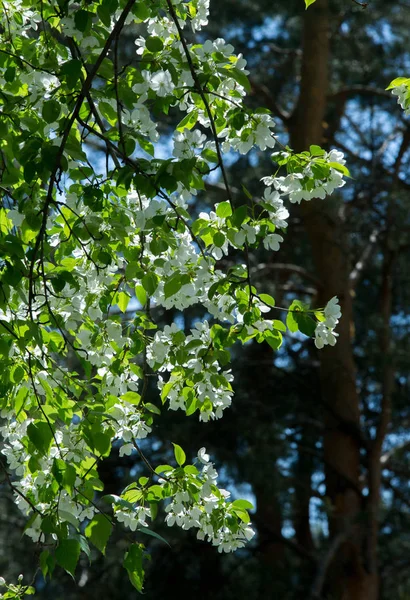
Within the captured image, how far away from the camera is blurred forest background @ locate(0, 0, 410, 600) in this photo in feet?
Answer: 21.8

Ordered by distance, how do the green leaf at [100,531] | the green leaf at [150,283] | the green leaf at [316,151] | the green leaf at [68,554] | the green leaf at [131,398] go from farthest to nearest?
the green leaf at [131,398] → the green leaf at [150,283] → the green leaf at [316,151] → the green leaf at [100,531] → the green leaf at [68,554]

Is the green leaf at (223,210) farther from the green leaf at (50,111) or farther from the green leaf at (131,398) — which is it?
the green leaf at (131,398)

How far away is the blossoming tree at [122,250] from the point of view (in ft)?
6.65

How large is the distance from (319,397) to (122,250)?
5172 millimetres

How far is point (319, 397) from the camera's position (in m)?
7.25

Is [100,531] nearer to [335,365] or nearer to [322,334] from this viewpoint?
[322,334]

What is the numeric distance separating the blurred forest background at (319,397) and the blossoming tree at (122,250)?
382cm

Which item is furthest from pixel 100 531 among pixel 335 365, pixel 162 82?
pixel 335 365

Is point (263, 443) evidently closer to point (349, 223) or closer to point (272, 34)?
Answer: point (349, 223)

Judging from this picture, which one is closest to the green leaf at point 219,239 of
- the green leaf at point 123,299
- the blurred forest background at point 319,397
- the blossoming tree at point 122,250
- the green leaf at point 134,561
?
the blossoming tree at point 122,250

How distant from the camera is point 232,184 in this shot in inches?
349

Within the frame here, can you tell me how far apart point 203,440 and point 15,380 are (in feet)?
16.6

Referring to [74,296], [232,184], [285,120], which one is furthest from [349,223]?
[74,296]

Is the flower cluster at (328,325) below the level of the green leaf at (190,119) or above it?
below
